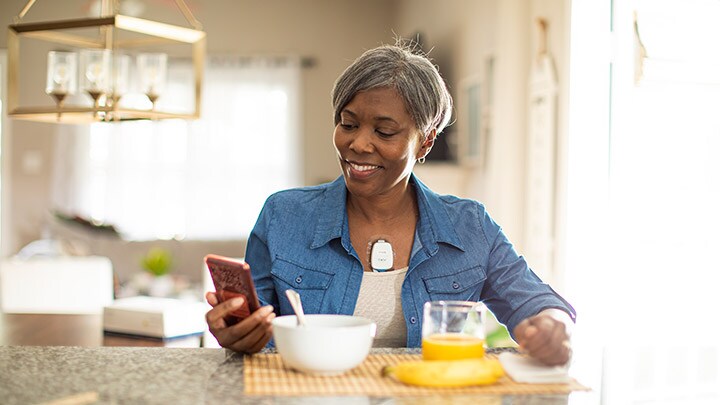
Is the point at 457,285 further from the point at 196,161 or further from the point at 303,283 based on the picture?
the point at 196,161

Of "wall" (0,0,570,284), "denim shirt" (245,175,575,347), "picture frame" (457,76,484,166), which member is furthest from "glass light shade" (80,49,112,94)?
"wall" (0,0,570,284)

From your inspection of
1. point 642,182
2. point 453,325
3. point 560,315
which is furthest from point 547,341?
point 642,182

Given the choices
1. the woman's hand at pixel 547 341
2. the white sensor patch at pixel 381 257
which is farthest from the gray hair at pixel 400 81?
the woman's hand at pixel 547 341

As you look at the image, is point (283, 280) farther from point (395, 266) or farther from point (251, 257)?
point (395, 266)

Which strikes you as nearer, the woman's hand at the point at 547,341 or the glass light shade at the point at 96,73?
the woman's hand at the point at 547,341

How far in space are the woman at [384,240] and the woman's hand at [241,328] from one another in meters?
0.32

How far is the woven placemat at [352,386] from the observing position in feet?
3.39

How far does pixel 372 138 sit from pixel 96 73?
119 centimetres

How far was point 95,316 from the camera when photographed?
2.52 meters

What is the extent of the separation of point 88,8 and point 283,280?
6.03 metres

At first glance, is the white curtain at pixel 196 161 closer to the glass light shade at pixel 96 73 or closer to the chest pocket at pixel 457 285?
the glass light shade at pixel 96 73

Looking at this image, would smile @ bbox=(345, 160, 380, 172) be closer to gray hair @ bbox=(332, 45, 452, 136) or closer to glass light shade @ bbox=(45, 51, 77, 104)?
gray hair @ bbox=(332, 45, 452, 136)

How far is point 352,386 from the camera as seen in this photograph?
1.06 meters

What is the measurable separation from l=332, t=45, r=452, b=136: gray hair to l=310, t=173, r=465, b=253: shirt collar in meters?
0.15
